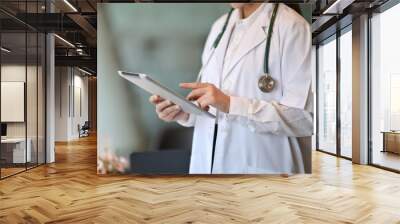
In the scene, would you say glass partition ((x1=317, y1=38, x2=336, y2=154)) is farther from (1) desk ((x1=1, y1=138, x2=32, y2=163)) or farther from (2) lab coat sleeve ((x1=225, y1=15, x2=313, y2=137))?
(1) desk ((x1=1, y1=138, x2=32, y2=163))

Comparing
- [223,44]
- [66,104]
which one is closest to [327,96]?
[223,44]

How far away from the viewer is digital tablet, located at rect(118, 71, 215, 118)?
220 inches

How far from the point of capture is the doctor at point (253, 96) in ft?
18.9

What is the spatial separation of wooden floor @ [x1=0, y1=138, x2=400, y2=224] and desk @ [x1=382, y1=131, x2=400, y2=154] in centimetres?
69

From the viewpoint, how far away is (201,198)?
5.05m

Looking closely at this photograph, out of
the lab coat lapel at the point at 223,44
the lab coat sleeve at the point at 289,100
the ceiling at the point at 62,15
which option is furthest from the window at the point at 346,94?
the lab coat lapel at the point at 223,44

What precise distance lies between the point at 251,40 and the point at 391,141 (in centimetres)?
375

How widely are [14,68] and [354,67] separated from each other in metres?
6.72

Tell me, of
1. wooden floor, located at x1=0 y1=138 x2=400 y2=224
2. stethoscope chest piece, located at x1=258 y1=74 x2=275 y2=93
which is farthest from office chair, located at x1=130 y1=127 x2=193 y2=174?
stethoscope chest piece, located at x1=258 y1=74 x2=275 y2=93

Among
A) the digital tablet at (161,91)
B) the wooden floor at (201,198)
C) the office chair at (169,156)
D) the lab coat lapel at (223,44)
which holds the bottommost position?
the wooden floor at (201,198)

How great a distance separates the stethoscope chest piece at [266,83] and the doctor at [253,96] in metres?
0.01

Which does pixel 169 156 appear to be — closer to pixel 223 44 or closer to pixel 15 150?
pixel 223 44

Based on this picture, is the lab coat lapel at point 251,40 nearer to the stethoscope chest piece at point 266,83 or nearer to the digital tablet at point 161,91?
the stethoscope chest piece at point 266,83

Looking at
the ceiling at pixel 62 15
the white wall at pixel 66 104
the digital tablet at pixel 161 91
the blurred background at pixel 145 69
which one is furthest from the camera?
the white wall at pixel 66 104
